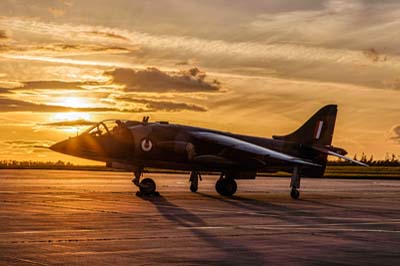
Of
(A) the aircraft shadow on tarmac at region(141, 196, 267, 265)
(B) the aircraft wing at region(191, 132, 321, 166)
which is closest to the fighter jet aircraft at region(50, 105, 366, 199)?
(B) the aircraft wing at region(191, 132, 321, 166)

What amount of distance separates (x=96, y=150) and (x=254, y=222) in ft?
39.2

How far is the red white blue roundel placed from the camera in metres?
30.3

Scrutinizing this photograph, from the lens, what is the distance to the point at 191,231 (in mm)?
16984

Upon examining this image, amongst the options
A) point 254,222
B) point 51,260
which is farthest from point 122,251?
point 254,222

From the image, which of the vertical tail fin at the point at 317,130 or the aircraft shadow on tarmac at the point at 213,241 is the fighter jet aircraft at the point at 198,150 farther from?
the aircraft shadow on tarmac at the point at 213,241

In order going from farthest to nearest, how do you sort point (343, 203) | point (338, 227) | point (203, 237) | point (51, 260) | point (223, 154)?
1. point (223, 154)
2. point (343, 203)
3. point (338, 227)
4. point (203, 237)
5. point (51, 260)

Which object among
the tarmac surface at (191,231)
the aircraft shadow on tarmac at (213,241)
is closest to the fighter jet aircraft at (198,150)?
the tarmac surface at (191,231)

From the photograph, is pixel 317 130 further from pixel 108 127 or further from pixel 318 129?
pixel 108 127

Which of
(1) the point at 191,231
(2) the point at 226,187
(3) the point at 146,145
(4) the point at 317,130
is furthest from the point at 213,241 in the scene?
(4) the point at 317,130

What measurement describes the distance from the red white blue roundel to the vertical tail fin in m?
6.47

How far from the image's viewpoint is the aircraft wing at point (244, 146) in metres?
30.0

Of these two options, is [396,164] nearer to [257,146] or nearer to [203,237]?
[257,146]

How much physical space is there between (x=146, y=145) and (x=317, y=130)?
7621 mm

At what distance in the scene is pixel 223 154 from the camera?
3216cm
